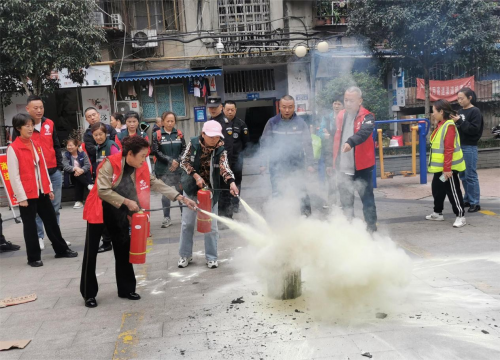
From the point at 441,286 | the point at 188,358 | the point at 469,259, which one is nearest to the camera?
the point at 188,358

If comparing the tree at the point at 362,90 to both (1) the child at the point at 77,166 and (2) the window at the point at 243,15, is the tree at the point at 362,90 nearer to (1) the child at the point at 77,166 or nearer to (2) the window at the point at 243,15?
(2) the window at the point at 243,15

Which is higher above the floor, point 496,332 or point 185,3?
point 185,3

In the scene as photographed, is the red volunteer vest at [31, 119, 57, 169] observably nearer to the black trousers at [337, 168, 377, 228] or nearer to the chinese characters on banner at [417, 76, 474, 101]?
the black trousers at [337, 168, 377, 228]

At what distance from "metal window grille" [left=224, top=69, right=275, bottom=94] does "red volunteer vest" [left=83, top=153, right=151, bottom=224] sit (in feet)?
41.5

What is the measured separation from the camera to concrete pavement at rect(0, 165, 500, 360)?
10.5 ft

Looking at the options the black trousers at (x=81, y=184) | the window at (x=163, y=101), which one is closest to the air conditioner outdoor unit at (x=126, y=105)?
the window at (x=163, y=101)

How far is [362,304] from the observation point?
3758 millimetres

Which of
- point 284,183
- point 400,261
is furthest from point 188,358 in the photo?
point 284,183

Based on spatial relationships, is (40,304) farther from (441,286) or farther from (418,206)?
(418,206)

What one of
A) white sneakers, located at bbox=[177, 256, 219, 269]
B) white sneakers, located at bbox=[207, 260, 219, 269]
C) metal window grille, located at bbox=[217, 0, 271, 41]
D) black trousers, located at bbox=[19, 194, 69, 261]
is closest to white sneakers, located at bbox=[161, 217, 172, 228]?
black trousers, located at bbox=[19, 194, 69, 261]

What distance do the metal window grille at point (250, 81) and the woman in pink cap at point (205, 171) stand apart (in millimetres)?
11850

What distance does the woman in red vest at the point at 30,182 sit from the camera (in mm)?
5379

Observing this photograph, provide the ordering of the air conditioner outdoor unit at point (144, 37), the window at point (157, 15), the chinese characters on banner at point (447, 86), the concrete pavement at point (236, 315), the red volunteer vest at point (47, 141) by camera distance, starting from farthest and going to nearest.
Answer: the chinese characters on banner at point (447, 86) < the window at point (157, 15) < the air conditioner outdoor unit at point (144, 37) < the red volunteer vest at point (47, 141) < the concrete pavement at point (236, 315)

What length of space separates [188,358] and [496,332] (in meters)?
2.09
